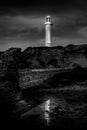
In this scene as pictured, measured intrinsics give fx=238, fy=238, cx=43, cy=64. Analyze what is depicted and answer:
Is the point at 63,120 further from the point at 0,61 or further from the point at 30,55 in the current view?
the point at 30,55

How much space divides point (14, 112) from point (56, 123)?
161 inches

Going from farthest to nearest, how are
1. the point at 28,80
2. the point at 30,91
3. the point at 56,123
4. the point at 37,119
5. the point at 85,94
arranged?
1. the point at 28,80
2. the point at 30,91
3. the point at 85,94
4. the point at 37,119
5. the point at 56,123

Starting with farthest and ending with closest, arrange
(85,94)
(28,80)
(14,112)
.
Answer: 1. (28,80)
2. (85,94)
3. (14,112)

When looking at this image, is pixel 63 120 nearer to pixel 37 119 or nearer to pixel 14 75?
pixel 37 119

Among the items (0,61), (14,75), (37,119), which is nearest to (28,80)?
(14,75)

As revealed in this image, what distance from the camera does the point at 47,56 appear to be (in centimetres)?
3338

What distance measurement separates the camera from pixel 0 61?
98.5ft

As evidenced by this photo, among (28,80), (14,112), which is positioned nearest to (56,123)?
(14,112)

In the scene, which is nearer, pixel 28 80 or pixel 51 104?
pixel 51 104

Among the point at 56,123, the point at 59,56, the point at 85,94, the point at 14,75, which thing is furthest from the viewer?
the point at 59,56

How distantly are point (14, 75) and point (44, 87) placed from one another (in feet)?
21.2

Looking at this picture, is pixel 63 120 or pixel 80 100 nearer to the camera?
pixel 63 120

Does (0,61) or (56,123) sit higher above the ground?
→ (0,61)

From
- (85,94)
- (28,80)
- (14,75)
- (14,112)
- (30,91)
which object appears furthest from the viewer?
(14,75)
